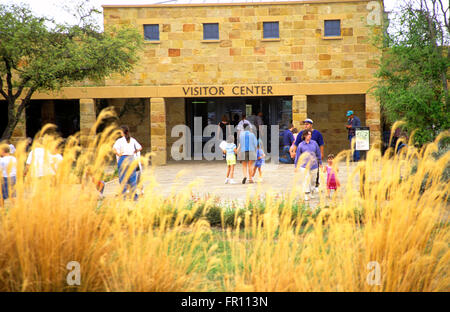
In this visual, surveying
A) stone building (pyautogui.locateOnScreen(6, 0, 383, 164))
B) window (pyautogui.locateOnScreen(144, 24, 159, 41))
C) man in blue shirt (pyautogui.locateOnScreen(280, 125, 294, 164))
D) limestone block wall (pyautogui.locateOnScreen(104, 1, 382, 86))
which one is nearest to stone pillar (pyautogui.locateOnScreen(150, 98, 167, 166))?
stone building (pyautogui.locateOnScreen(6, 0, 383, 164))

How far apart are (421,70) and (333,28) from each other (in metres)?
9.38

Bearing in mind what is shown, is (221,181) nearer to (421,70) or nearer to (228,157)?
(228,157)

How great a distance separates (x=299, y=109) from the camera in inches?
868

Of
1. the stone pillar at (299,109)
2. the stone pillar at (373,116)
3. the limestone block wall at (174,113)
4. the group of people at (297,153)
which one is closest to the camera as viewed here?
the group of people at (297,153)

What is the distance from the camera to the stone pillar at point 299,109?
2200 cm

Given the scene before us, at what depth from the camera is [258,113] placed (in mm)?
24766

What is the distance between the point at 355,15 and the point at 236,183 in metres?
11.5

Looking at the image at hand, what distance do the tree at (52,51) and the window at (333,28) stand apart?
8142 mm

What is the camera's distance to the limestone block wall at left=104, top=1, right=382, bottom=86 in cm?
2236

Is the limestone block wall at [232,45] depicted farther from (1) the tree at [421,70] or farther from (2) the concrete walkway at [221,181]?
(1) the tree at [421,70]

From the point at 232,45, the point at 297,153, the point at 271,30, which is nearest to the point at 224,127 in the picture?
the point at 232,45

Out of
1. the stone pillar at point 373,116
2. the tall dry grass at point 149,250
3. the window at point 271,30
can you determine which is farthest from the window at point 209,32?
the tall dry grass at point 149,250

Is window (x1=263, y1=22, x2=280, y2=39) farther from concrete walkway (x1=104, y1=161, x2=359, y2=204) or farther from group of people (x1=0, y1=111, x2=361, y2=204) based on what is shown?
concrete walkway (x1=104, y1=161, x2=359, y2=204)

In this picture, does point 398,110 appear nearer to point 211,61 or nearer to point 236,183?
point 236,183
